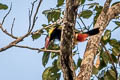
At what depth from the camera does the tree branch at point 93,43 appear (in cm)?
252

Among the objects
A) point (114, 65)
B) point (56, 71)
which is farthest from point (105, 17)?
point (56, 71)

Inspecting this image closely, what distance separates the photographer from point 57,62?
9.96 feet

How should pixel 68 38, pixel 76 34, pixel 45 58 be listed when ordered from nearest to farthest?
pixel 68 38 → pixel 76 34 → pixel 45 58

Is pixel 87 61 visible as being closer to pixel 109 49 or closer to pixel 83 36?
pixel 83 36

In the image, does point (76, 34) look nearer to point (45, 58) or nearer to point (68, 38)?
point (45, 58)

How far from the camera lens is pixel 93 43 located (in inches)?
109

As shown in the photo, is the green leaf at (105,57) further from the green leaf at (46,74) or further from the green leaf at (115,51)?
the green leaf at (46,74)

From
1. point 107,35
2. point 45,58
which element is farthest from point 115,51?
point 45,58

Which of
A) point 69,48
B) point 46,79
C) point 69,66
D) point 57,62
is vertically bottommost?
point 46,79

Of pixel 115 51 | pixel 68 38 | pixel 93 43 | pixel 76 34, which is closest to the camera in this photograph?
pixel 68 38

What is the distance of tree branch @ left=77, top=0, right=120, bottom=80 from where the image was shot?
8.28 feet

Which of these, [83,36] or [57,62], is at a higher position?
[83,36]

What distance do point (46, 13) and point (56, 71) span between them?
64 cm

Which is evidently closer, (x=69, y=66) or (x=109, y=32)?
(x=69, y=66)
